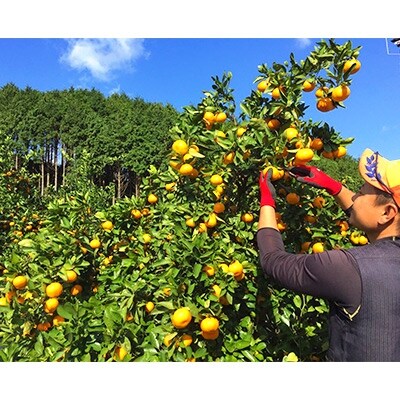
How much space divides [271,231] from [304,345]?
102 centimetres

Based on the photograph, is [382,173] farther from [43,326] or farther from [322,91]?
[43,326]

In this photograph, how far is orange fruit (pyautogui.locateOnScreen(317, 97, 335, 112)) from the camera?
2.03m

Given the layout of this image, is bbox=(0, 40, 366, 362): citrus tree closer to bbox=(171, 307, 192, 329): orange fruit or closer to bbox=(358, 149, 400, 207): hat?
bbox=(171, 307, 192, 329): orange fruit

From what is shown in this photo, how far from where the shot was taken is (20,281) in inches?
84.4

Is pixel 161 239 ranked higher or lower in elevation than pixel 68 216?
lower

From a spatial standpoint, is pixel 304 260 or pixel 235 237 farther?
pixel 235 237

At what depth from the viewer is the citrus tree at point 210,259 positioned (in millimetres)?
1776

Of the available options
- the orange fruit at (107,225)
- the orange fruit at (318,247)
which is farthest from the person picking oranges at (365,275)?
the orange fruit at (107,225)

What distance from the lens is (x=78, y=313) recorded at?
1908mm

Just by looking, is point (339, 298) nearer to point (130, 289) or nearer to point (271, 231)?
point (271, 231)

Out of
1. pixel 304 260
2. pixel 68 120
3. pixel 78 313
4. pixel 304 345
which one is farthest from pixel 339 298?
pixel 68 120

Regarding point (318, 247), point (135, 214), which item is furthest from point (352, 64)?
point (135, 214)
